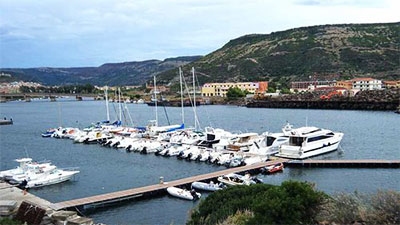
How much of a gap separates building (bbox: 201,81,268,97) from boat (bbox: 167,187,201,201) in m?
101

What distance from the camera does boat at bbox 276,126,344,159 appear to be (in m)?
32.3

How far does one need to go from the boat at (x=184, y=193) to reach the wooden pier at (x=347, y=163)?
9986 mm

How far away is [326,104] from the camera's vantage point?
90812 mm

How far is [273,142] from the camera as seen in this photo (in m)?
34.4

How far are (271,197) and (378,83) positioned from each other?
108m

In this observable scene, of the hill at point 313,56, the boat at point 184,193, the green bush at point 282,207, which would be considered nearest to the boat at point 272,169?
the boat at point 184,193

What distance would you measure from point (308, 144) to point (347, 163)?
13.4 feet

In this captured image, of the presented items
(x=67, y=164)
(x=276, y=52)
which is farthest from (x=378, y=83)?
(x=67, y=164)

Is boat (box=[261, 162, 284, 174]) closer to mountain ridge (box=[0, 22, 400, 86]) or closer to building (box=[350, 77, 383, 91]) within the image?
building (box=[350, 77, 383, 91])

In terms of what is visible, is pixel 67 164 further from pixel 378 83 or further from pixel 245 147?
pixel 378 83

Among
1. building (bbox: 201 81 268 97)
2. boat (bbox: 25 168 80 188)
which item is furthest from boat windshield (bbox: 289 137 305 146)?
building (bbox: 201 81 268 97)

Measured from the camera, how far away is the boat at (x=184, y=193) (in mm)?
22047

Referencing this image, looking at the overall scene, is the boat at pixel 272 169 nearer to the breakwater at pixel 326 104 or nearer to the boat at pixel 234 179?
the boat at pixel 234 179

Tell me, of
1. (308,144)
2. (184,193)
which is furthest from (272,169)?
(184,193)
